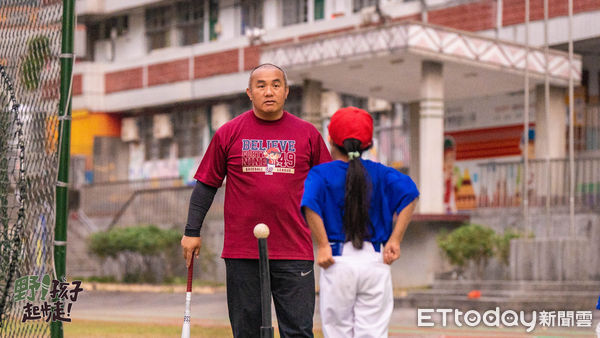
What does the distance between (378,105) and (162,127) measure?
10644mm

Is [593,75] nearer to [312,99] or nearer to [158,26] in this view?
[312,99]

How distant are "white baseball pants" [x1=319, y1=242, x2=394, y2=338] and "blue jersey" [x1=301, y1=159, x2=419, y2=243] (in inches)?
4.5

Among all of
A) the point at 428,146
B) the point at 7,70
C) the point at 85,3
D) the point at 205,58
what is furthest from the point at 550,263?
the point at 85,3

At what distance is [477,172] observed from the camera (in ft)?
84.7

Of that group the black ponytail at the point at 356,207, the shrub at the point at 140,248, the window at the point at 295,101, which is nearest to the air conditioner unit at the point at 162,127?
the window at the point at 295,101

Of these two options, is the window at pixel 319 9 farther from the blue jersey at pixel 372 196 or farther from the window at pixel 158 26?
the blue jersey at pixel 372 196

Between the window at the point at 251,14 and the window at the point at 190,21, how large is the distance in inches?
77.6

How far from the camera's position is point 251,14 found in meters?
34.6

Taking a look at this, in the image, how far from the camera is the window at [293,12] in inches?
1277

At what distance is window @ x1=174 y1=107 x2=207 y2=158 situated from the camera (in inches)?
1447
